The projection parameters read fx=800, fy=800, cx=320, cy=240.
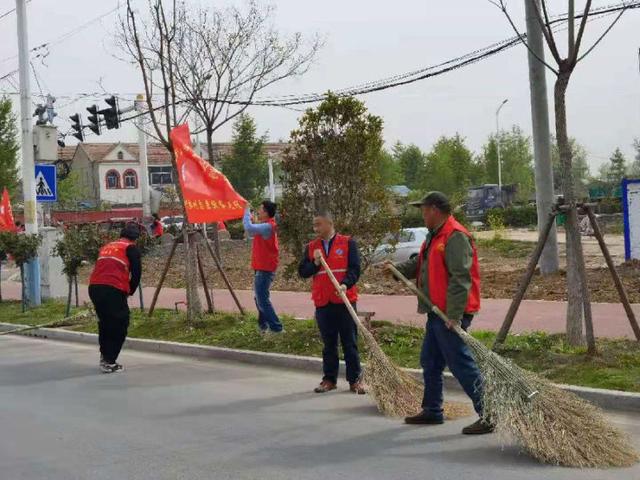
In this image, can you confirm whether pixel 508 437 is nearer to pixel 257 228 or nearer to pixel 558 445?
pixel 558 445

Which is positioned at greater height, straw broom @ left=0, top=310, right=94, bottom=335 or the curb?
straw broom @ left=0, top=310, right=94, bottom=335

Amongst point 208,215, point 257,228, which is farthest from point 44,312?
point 257,228

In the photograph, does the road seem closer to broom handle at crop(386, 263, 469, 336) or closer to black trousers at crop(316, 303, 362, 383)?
black trousers at crop(316, 303, 362, 383)

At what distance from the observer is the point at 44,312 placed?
15.5 metres

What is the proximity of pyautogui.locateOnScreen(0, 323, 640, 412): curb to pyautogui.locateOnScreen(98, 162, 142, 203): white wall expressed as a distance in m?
65.6

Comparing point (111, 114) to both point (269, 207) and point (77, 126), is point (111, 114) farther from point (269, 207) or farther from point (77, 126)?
point (269, 207)

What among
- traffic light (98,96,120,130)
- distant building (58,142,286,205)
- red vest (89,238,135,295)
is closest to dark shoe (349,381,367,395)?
red vest (89,238,135,295)

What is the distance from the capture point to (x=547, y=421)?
5.28 meters

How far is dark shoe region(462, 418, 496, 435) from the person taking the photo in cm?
596

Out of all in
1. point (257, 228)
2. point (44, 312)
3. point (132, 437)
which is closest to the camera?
point (132, 437)

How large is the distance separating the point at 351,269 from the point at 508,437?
2592 millimetres

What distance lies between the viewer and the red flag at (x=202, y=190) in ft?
35.2

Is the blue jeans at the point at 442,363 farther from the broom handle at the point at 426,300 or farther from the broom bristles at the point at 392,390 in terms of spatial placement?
the broom bristles at the point at 392,390

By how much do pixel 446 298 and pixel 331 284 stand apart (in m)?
1.83
